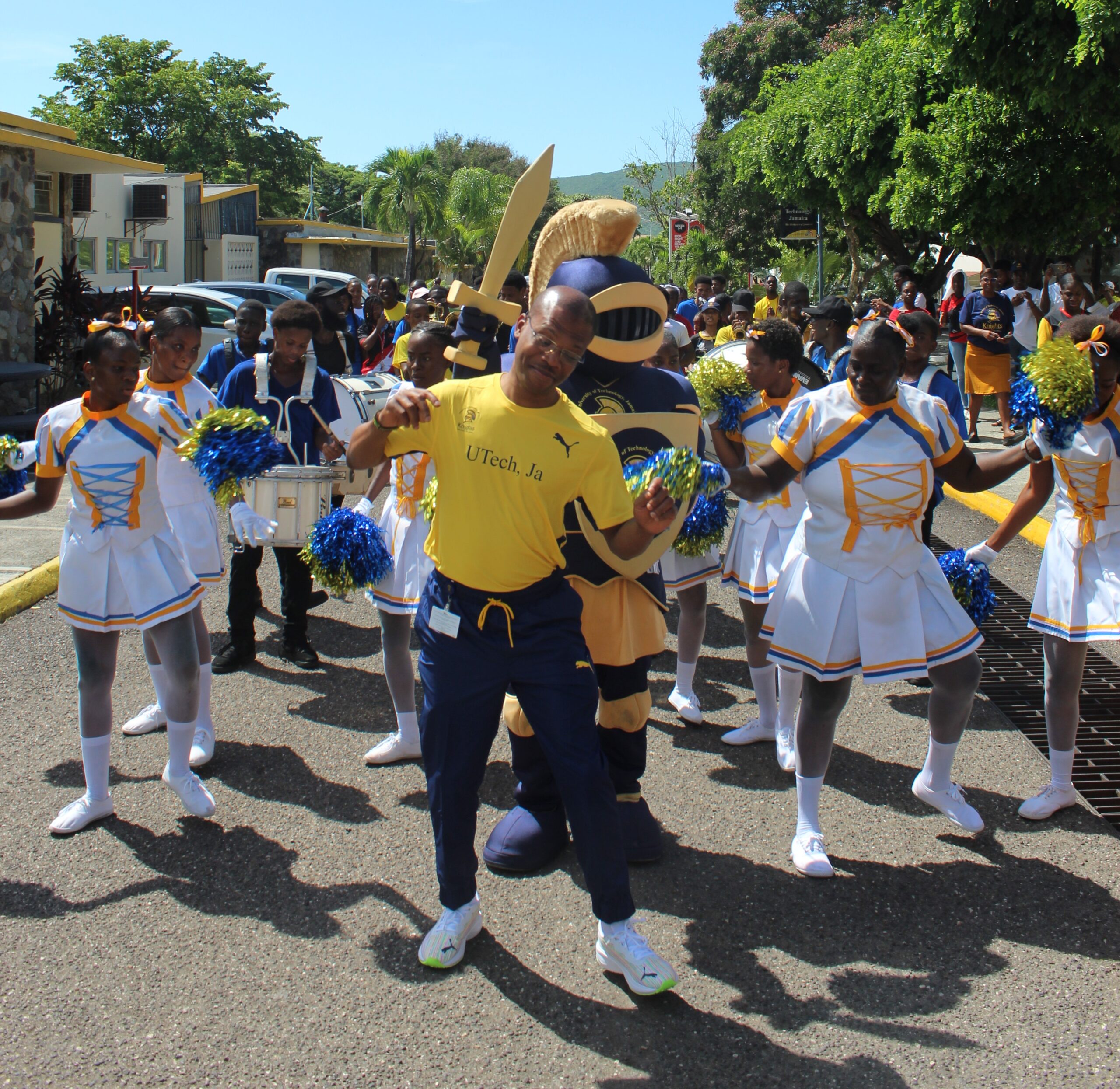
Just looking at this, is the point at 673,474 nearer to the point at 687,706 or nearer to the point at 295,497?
the point at 295,497

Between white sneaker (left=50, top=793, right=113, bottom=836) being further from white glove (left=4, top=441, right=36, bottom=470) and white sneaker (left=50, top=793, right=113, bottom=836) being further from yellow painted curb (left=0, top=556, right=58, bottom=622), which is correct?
yellow painted curb (left=0, top=556, right=58, bottom=622)

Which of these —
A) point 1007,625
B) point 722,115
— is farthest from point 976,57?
point 722,115

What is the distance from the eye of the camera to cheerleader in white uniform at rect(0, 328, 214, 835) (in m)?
4.13

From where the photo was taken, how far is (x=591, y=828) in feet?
10.4

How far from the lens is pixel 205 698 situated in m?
4.90

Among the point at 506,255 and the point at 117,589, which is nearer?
the point at 506,255

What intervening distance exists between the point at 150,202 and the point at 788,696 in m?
27.8

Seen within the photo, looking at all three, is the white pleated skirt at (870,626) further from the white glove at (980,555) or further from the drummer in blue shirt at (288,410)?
the drummer in blue shirt at (288,410)

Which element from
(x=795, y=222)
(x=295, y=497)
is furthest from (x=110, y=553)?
(x=795, y=222)

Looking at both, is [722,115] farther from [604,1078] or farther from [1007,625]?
[604,1078]

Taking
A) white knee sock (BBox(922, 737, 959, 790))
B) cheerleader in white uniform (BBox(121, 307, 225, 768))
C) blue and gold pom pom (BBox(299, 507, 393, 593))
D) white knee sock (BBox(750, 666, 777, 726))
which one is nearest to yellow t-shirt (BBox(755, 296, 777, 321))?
white knee sock (BBox(750, 666, 777, 726))

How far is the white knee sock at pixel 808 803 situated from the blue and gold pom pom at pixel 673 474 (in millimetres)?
1366

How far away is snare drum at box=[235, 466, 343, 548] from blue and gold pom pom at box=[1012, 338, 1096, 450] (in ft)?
8.99

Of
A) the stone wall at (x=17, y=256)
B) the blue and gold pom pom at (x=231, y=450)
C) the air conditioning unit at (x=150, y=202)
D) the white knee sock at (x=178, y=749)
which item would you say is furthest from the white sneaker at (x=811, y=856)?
the air conditioning unit at (x=150, y=202)
